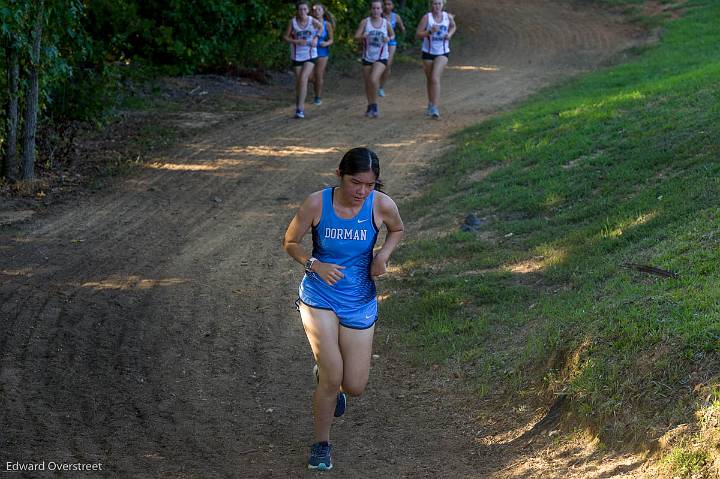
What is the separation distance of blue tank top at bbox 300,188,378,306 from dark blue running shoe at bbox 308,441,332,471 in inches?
35.3

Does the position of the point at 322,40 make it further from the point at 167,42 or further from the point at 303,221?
the point at 303,221

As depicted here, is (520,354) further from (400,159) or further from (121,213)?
(400,159)

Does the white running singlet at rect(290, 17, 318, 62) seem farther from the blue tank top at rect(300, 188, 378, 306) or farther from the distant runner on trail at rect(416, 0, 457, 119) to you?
the blue tank top at rect(300, 188, 378, 306)

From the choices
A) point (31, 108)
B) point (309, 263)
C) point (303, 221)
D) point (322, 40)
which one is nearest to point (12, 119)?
point (31, 108)

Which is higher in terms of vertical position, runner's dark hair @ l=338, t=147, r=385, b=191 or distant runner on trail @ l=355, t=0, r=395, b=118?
runner's dark hair @ l=338, t=147, r=385, b=191

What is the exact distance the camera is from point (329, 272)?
5.41m

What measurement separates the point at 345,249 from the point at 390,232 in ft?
1.46

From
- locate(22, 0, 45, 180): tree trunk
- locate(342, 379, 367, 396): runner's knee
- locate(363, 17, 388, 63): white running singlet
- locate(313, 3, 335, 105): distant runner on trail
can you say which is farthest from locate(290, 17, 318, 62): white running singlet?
locate(342, 379, 367, 396): runner's knee

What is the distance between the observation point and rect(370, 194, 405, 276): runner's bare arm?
5523 mm

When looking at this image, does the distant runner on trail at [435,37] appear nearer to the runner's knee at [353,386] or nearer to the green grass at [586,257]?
the green grass at [586,257]

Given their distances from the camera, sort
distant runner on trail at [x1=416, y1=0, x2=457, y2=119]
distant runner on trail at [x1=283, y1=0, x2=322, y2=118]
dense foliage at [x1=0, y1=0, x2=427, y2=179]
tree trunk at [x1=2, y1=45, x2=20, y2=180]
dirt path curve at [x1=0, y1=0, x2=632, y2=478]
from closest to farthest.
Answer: dirt path curve at [x1=0, y1=0, x2=632, y2=478], tree trunk at [x1=2, y1=45, x2=20, y2=180], dense foliage at [x1=0, y1=0, x2=427, y2=179], distant runner on trail at [x1=416, y1=0, x2=457, y2=119], distant runner on trail at [x1=283, y1=0, x2=322, y2=118]

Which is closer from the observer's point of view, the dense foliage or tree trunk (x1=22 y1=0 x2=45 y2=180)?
tree trunk (x1=22 y1=0 x2=45 y2=180)

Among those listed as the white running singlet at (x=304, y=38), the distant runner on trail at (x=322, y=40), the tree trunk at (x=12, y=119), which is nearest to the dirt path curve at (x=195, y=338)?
the tree trunk at (x=12, y=119)

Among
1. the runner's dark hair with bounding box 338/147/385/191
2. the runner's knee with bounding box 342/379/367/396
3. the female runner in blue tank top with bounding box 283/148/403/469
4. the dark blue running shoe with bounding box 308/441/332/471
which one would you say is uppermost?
the runner's dark hair with bounding box 338/147/385/191
